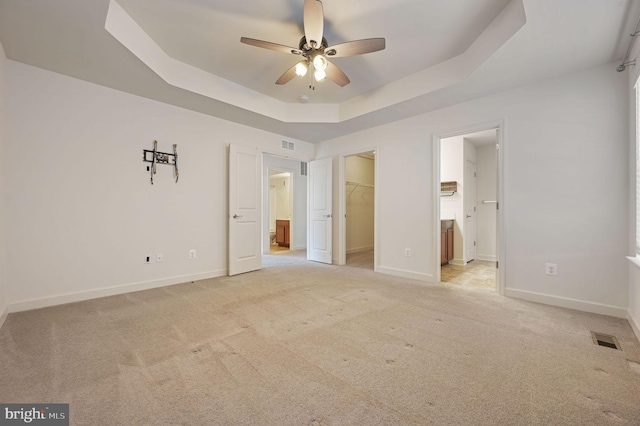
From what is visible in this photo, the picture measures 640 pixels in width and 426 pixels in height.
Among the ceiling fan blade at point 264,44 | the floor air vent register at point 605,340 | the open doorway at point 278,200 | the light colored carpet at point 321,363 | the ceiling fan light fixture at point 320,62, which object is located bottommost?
the floor air vent register at point 605,340

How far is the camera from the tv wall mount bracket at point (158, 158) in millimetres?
3453

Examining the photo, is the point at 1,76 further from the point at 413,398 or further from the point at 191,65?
the point at 413,398

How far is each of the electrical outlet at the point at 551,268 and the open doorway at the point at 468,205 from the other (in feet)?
5.14

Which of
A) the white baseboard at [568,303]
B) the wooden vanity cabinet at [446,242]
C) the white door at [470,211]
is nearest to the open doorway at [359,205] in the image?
the wooden vanity cabinet at [446,242]

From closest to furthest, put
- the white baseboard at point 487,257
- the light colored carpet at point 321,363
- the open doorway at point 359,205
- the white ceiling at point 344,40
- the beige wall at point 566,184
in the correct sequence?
the light colored carpet at point 321,363, the white ceiling at point 344,40, the beige wall at point 566,184, the white baseboard at point 487,257, the open doorway at point 359,205

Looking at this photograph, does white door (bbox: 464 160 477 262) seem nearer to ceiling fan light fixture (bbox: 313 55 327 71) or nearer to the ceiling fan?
the ceiling fan

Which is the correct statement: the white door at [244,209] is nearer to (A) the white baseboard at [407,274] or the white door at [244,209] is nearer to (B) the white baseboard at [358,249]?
(A) the white baseboard at [407,274]

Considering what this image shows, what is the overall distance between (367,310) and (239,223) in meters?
2.65

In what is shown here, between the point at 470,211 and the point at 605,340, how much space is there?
12.4 ft

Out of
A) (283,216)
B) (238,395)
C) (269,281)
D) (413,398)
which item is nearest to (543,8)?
(413,398)

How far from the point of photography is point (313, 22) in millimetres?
2158

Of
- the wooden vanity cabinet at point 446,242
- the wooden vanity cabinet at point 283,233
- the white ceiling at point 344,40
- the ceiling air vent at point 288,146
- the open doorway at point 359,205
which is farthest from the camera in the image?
the wooden vanity cabinet at point 283,233

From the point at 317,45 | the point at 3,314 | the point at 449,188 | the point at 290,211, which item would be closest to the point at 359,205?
the point at 290,211

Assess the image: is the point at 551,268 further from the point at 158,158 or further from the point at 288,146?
the point at 158,158
